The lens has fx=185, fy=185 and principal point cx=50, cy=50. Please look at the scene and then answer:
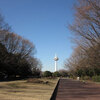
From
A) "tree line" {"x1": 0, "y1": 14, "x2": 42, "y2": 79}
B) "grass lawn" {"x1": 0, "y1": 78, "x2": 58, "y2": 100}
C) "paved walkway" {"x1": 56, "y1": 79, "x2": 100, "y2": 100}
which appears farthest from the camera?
"tree line" {"x1": 0, "y1": 14, "x2": 42, "y2": 79}

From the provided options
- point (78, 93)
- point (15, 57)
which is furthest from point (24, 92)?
point (15, 57)

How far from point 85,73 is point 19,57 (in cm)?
2357

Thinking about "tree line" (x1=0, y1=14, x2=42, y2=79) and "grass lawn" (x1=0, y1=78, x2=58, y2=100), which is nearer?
"grass lawn" (x1=0, y1=78, x2=58, y2=100)

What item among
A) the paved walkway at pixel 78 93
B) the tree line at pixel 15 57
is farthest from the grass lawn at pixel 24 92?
the tree line at pixel 15 57

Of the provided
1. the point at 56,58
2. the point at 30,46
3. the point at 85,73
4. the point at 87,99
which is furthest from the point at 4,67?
the point at 56,58

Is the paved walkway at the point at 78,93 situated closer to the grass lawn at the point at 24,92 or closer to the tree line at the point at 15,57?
the grass lawn at the point at 24,92

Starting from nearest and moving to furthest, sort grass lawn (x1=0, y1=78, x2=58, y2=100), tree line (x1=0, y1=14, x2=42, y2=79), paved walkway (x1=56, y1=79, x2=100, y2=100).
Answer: grass lawn (x1=0, y1=78, x2=58, y2=100)
paved walkway (x1=56, y1=79, x2=100, y2=100)
tree line (x1=0, y1=14, x2=42, y2=79)

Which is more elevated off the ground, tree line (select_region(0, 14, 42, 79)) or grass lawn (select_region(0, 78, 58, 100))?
tree line (select_region(0, 14, 42, 79))

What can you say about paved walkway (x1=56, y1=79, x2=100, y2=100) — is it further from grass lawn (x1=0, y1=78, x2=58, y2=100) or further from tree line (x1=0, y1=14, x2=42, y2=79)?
tree line (x1=0, y1=14, x2=42, y2=79)

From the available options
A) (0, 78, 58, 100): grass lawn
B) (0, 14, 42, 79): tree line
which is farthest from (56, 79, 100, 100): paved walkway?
(0, 14, 42, 79): tree line

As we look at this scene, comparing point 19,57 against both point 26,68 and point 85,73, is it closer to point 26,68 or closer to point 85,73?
point 26,68

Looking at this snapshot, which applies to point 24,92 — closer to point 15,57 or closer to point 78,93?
point 78,93

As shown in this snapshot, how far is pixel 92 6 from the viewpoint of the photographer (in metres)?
20.9

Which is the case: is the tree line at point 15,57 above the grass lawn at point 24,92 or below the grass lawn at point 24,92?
above
